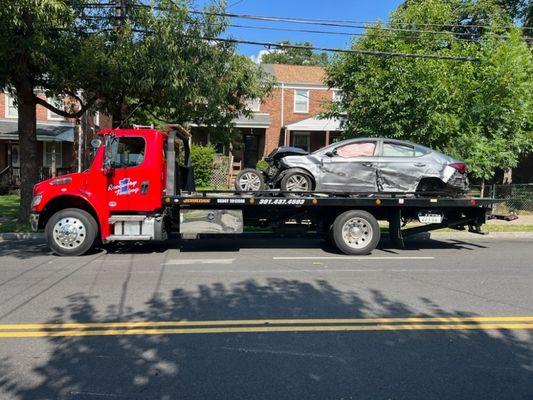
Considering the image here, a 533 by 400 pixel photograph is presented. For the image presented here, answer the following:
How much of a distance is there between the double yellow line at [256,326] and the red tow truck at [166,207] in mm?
4177

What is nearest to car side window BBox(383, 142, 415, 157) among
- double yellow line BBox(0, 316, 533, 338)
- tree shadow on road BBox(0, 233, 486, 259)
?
tree shadow on road BBox(0, 233, 486, 259)

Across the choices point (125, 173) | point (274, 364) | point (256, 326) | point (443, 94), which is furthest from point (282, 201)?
point (443, 94)

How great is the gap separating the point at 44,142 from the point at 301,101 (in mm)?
15421

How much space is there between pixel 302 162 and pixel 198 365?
21.3 feet

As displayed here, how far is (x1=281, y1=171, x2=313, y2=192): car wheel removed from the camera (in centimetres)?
1000

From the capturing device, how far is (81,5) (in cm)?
1151

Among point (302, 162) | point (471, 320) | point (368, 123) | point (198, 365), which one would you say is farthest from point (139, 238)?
point (368, 123)

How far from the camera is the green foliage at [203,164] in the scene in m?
25.3

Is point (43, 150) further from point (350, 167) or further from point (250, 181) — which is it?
point (350, 167)

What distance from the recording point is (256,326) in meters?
Answer: 5.05

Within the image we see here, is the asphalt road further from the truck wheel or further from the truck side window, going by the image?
the truck side window

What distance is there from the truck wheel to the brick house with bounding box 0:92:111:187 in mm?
15983

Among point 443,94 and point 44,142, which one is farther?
point 44,142

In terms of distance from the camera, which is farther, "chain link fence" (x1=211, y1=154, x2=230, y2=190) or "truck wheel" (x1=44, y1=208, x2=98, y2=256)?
"chain link fence" (x1=211, y1=154, x2=230, y2=190)
